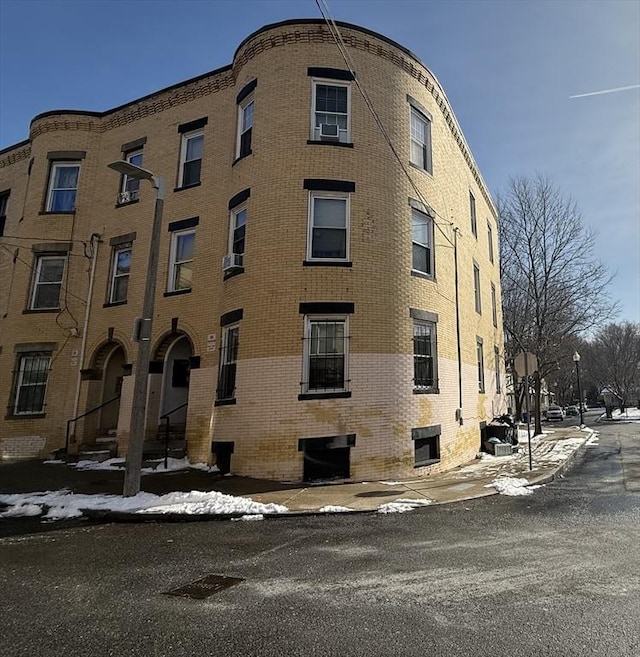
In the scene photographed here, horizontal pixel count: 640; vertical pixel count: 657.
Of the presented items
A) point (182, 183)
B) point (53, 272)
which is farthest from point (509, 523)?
point (53, 272)

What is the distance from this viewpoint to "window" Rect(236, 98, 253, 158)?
12.8 meters

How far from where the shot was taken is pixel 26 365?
1527 cm

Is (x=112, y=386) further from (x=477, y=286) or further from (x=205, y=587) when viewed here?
(x=477, y=286)

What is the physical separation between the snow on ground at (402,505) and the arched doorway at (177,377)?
7.98 m

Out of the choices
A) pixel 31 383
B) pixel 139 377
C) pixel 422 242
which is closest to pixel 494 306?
pixel 422 242

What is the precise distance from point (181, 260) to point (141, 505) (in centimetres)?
831

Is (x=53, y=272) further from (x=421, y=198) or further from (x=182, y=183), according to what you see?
(x=421, y=198)

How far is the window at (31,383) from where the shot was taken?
14867 mm

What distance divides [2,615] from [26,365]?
1334 cm

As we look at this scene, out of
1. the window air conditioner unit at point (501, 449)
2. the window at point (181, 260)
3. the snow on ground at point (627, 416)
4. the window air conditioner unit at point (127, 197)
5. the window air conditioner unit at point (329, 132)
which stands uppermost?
the window air conditioner unit at point (329, 132)

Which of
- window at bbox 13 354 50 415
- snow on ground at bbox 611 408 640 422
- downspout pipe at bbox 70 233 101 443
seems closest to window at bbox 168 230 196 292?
downspout pipe at bbox 70 233 101 443

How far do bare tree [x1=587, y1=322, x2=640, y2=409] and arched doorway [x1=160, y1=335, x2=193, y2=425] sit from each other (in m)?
50.0

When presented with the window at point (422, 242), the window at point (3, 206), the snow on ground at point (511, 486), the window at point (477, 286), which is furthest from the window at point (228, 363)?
the window at point (3, 206)

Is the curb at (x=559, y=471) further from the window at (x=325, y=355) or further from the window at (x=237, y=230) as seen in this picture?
the window at (x=237, y=230)
